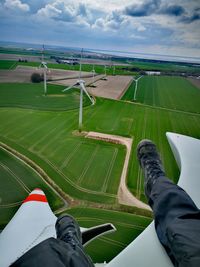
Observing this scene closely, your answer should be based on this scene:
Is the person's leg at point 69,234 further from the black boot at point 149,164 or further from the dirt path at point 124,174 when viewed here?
the dirt path at point 124,174

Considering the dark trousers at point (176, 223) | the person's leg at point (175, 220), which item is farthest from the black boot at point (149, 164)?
the dark trousers at point (176, 223)

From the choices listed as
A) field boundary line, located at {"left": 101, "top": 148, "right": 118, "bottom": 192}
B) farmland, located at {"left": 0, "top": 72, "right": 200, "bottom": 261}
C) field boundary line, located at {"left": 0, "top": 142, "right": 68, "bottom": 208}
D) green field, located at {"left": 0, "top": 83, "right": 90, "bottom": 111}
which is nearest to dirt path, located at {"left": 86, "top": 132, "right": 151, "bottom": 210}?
farmland, located at {"left": 0, "top": 72, "right": 200, "bottom": 261}

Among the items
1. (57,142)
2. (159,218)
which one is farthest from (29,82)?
(159,218)

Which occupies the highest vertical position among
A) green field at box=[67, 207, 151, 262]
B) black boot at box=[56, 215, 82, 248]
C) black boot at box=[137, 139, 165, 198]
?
black boot at box=[137, 139, 165, 198]

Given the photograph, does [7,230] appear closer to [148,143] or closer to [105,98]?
[148,143]

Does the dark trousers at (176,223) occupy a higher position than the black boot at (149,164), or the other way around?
the dark trousers at (176,223)

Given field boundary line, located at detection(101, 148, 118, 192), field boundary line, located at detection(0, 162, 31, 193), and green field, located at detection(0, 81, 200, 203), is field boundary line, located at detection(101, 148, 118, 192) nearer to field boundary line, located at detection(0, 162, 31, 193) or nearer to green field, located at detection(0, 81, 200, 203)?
green field, located at detection(0, 81, 200, 203)
